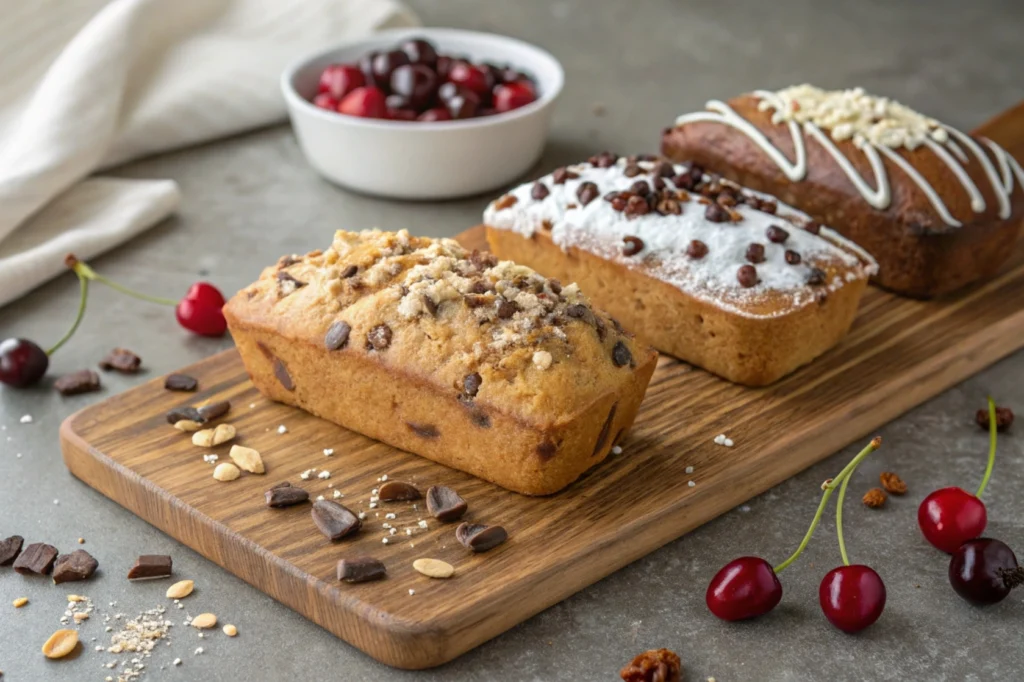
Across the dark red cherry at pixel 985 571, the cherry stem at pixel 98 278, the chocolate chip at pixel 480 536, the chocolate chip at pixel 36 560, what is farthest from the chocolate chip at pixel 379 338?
the dark red cherry at pixel 985 571

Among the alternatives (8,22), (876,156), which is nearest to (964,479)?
(876,156)

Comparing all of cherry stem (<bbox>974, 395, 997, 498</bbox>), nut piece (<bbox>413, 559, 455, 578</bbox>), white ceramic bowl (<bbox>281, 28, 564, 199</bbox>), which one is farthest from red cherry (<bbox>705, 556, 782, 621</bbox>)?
white ceramic bowl (<bbox>281, 28, 564, 199</bbox>)

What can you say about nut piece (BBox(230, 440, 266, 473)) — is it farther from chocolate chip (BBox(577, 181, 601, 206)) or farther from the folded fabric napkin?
the folded fabric napkin

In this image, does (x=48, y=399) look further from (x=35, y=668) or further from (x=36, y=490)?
(x=35, y=668)

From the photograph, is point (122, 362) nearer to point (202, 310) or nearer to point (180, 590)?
point (202, 310)

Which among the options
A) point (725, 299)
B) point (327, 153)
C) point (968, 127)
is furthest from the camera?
point (968, 127)

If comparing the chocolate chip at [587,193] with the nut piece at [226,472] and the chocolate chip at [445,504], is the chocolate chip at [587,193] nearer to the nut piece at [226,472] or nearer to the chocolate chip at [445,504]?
the chocolate chip at [445,504]
